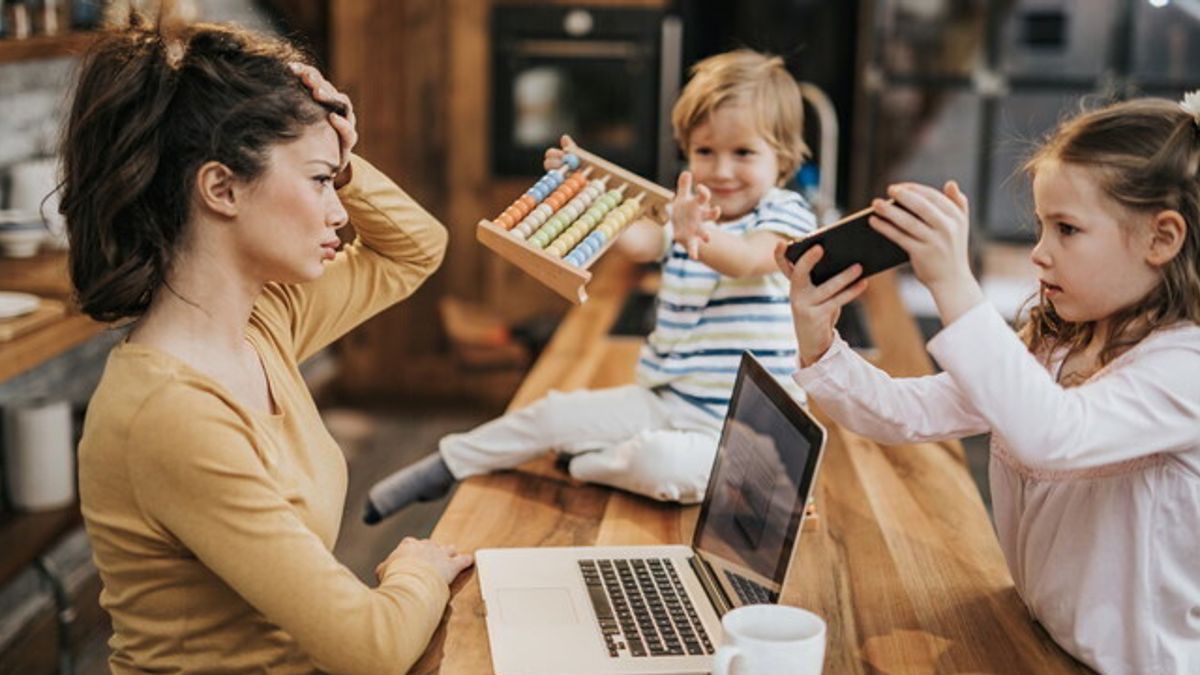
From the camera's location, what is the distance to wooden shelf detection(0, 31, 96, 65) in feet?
10.7

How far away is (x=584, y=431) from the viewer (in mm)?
2389

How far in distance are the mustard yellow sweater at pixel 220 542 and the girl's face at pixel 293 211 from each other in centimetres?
15

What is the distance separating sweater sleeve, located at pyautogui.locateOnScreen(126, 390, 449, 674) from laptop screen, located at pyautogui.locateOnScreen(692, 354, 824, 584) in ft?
1.39

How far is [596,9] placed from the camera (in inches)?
209

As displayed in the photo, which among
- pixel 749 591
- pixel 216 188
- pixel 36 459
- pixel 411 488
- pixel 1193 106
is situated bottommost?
pixel 36 459

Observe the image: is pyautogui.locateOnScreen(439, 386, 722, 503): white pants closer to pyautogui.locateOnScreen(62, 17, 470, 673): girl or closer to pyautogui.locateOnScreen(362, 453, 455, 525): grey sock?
pyautogui.locateOnScreen(362, 453, 455, 525): grey sock

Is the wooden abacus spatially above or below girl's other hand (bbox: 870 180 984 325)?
below

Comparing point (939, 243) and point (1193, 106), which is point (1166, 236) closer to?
point (1193, 106)

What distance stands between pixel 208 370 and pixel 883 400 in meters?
0.79

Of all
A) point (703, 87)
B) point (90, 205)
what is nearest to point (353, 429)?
point (703, 87)

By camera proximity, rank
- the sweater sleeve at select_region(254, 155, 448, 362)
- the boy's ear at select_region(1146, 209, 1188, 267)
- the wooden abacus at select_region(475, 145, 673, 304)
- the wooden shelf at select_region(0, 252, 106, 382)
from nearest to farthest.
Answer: the boy's ear at select_region(1146, 209, 1188, 267) < the wooden abacus at select_region(475, 145, 673, 304) < the sweater sleeve at select_region(254, 155, 448, 362) < the wooden shelf at select_region(0, 252, 106, 382)

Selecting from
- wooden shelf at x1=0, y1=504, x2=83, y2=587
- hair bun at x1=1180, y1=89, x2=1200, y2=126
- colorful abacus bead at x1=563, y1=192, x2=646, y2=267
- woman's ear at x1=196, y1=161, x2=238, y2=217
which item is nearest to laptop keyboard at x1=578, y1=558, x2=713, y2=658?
colorful abacus bead at x1=563, y1=192, x2=646, y2=267

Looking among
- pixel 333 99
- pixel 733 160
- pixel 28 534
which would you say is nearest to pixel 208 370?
pixel 333 99

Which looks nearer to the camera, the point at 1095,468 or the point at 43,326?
the point at 1095,468
